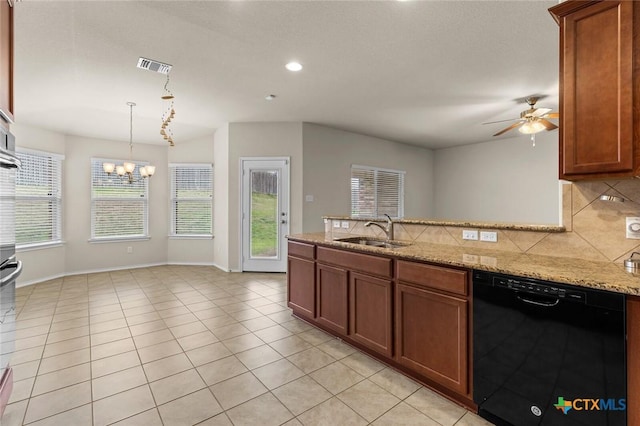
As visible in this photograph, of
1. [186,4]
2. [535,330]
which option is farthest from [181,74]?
[535,330]

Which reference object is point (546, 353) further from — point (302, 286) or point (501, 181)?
point (501, 181)

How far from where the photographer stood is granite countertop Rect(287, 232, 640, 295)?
134 cm

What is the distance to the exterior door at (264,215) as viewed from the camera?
5438 mm

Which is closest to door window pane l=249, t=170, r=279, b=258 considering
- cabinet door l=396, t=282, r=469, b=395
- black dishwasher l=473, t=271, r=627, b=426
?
cabinet door l=396, t=282, r=469, b=395

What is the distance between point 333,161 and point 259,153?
4.66ft

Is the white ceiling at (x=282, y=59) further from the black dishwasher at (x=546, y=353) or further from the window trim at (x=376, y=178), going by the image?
the black dishwasher at (x=546, y=353)

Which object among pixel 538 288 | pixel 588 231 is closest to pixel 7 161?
pixel 538 288

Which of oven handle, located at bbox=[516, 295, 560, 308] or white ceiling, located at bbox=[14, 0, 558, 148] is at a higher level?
white ceiling, located at bbox=[14, 0, 558, 148]

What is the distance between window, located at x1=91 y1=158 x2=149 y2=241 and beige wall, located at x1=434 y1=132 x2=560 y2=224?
7.13m

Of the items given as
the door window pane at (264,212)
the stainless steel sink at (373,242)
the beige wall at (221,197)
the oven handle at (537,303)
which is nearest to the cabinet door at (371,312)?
the stainless steel sink at (373,242)

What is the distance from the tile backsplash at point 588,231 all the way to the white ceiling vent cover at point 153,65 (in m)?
3.48

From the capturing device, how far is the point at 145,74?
3.31 metres

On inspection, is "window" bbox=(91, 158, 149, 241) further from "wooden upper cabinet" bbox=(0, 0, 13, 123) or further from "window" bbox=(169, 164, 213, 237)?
"wooden upper cabinet" bbox=(0, 0, 13, 123)

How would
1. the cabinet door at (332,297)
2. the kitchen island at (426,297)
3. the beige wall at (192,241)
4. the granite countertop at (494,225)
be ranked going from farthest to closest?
1. the beige wall at (192,241)
2. the cabinet door at (332,297)
3. the granite countertop at (494,225)
4. the kitchen island at (426,297)
